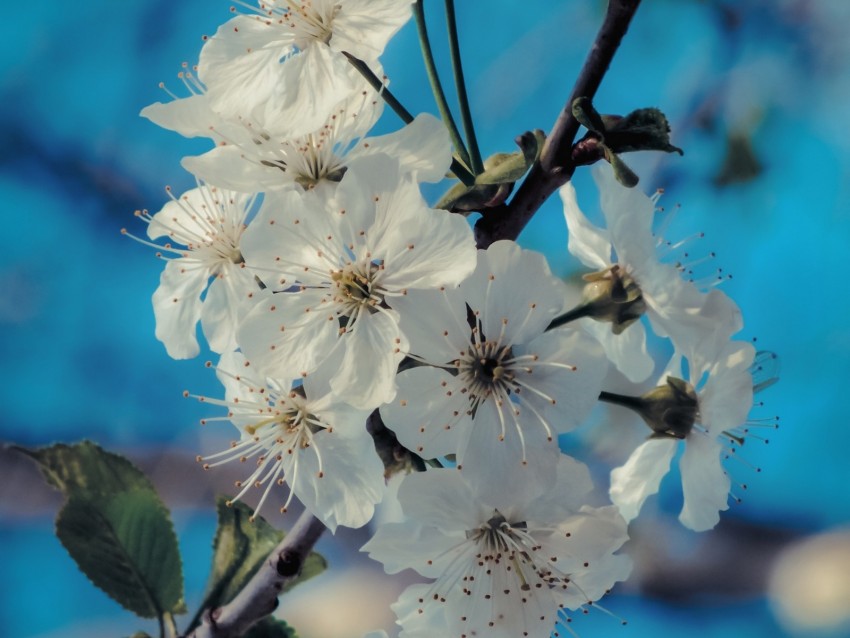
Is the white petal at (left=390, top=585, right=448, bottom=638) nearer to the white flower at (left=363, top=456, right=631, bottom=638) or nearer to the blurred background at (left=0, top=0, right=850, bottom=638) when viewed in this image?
the white flower at (left=363, top=456, right=631, bottom=638)

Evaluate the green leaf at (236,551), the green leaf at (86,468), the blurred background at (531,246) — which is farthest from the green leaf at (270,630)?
the blurred background at (531,246)

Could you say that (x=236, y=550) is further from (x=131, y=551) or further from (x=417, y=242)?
(x=417, y=242)

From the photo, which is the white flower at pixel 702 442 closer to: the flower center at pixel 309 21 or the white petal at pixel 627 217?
the white petal at pixel 627 217

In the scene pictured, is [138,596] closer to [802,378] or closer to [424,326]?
[424,326]

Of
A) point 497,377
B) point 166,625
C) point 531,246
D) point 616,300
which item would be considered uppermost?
point 531,246

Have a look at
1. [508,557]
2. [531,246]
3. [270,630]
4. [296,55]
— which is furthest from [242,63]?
[531,246]

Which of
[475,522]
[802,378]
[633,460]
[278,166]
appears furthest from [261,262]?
[802,378]
